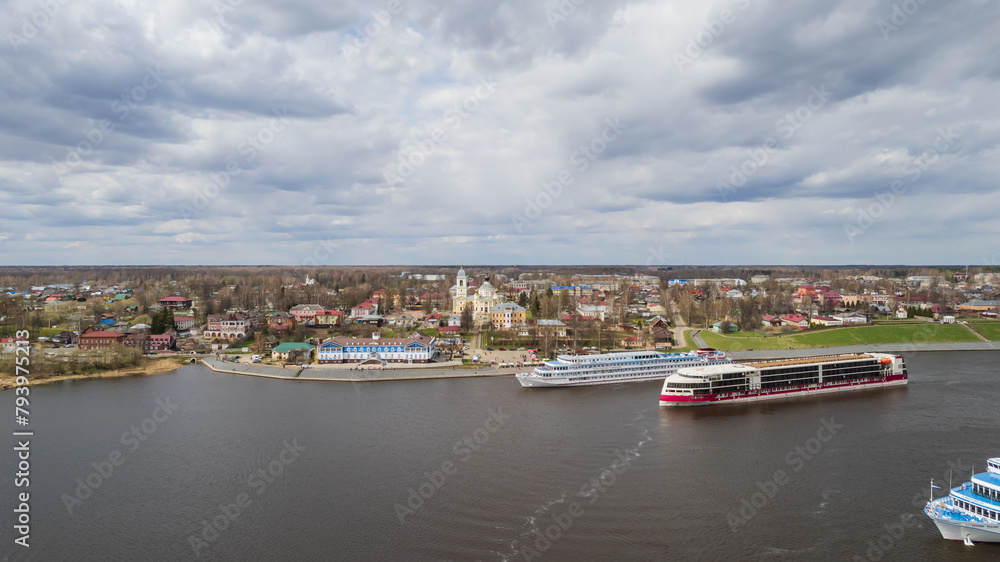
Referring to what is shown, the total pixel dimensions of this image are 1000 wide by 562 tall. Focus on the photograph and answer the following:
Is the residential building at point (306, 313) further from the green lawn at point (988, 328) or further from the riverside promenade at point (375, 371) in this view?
the green lawn at point (988, 328)

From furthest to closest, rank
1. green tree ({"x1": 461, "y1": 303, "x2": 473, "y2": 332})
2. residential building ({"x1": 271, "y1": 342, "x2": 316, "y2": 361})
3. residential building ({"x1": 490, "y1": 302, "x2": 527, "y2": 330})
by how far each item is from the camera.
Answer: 1. residential building ({"x1": 490, "y1": 302, "x2": 527, "y2": 330})
2. green tree ({"x1": 461, "y1": 303, "x2": 473, "y2": 332})
3. residential building ({"x1": 271, "y1": 342, "x2": 316, "y2": 361})

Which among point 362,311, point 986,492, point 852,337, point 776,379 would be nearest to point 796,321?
point 852,337

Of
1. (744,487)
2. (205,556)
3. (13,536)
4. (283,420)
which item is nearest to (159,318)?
(283,420)

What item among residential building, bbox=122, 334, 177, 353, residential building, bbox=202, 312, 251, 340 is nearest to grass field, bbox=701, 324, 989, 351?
residential building, bbox=202, 312, 251, 340

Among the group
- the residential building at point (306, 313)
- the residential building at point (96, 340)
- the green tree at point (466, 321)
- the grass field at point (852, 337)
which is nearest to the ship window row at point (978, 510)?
the grass field at point (852, 337)

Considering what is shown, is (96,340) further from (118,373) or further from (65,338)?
(118,373)

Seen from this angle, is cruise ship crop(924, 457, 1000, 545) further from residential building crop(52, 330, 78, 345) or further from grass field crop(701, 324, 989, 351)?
residential building crop(52, 330, 78, 345)

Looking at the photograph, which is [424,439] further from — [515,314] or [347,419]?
[515,314]
